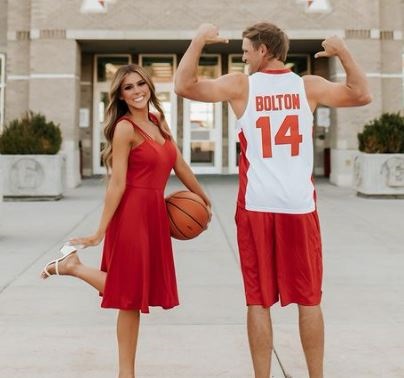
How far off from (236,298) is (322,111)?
1606 cm

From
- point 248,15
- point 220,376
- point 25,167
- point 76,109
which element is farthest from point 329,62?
point 220,376

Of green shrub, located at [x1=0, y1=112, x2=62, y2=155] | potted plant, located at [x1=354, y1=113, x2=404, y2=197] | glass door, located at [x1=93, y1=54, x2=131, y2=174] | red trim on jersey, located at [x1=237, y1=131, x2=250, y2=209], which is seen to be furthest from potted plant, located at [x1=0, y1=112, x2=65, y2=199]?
red trim on jersey, located at [x1=237, y1=131, x2=250, y2=209]

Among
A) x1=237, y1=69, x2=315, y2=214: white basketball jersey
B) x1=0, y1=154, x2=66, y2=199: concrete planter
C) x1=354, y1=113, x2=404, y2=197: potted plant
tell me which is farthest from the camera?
x1=354, y1=113, x2=404, y2=197: potted plant

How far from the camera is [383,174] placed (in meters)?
15.1

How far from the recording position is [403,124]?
51.2 ft

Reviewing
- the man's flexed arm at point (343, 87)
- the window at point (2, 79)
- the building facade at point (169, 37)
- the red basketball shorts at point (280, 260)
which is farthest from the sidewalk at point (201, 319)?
the window at point (2, 79)

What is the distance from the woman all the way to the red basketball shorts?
562 millimetres

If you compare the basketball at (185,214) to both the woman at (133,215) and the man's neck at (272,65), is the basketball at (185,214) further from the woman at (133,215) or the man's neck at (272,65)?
the man's neck at (272,65)

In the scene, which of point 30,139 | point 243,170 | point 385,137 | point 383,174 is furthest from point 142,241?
point 385,137

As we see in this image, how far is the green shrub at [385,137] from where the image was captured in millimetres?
15273

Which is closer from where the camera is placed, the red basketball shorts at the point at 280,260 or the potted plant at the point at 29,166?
the red basketball shorts at the point at 280,260

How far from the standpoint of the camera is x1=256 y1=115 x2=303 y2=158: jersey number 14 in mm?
3285

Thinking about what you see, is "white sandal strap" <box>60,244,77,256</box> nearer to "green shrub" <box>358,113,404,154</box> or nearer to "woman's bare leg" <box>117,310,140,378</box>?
"woman's bare leg" <box>117,310,140,378</box>

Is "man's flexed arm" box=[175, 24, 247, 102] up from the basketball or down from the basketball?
up
